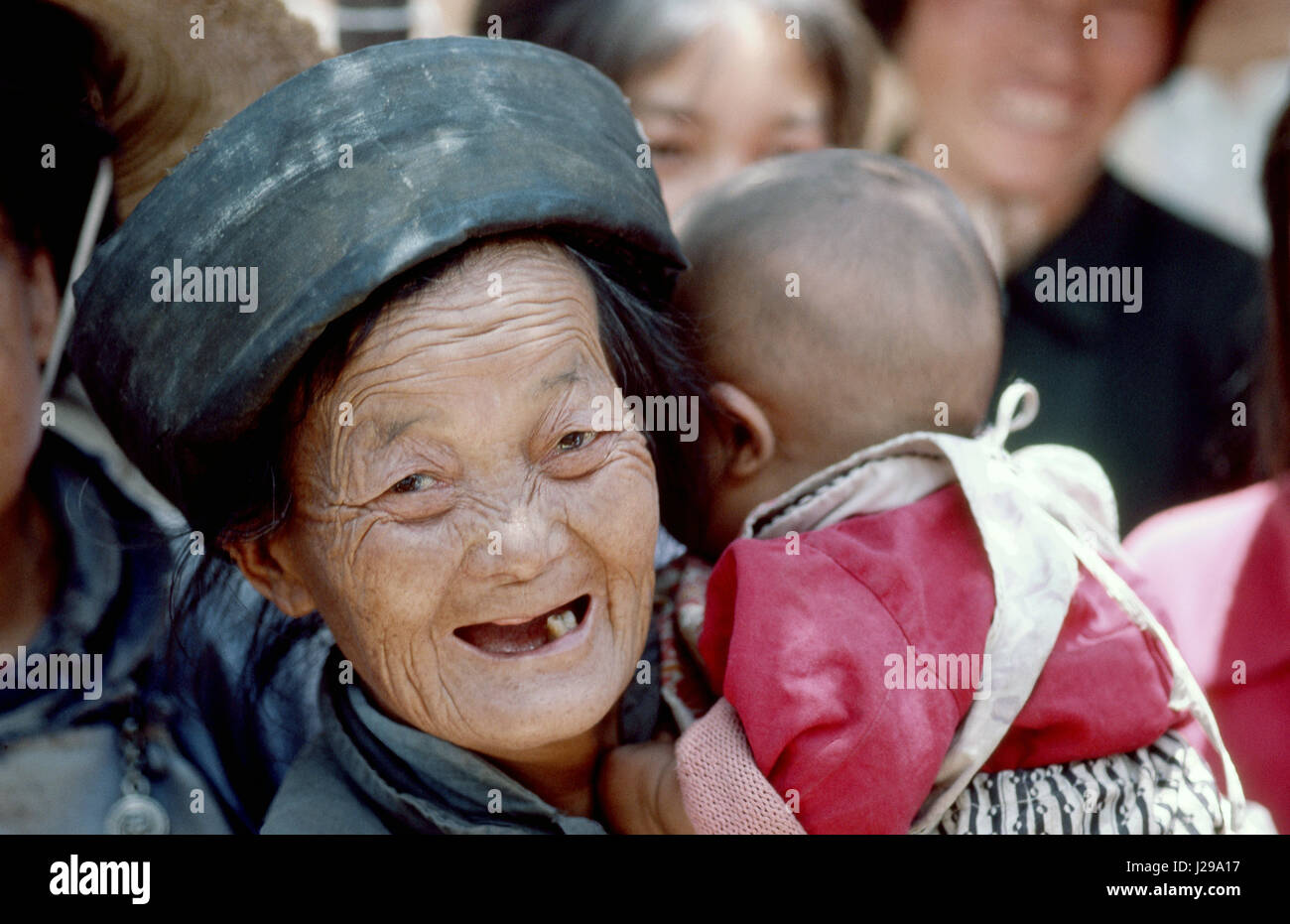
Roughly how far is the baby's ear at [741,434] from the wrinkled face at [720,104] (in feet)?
4.28

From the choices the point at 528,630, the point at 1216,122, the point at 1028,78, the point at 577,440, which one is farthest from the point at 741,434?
the point at 1216,122

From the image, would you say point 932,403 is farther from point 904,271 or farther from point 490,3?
point 490,3

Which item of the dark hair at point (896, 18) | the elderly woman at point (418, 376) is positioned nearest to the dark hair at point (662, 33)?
the dark hair at point (896, 18)

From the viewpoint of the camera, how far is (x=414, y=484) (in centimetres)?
164

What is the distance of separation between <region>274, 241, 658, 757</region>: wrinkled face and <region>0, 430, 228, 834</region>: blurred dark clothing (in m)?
0.54

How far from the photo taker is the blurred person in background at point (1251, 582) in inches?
98.9

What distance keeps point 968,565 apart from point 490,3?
2.66 meters

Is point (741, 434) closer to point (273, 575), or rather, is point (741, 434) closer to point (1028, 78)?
Answer: point (273, 575)

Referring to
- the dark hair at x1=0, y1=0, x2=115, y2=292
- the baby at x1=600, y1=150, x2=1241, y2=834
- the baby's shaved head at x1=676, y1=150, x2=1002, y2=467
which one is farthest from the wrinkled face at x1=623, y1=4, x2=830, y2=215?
the dark hair at x1=0, y1=0, x2=115, y2=292

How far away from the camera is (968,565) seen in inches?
69.5

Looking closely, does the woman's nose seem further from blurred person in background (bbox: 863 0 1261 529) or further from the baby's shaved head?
blurred person in background (bbox: 863 0 1261 529)

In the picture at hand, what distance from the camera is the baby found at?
161 centimetres

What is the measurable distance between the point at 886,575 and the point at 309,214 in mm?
858

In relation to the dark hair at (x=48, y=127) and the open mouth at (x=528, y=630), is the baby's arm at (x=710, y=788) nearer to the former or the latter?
the open mouth at (x=528, y=630)
